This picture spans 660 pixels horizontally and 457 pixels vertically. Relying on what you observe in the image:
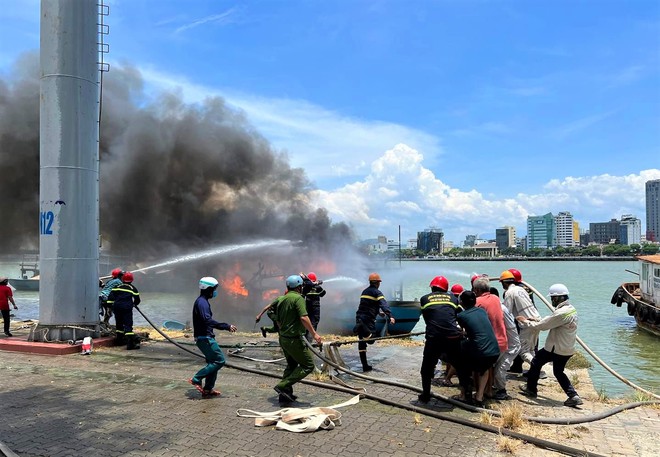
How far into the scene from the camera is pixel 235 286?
2341 cm

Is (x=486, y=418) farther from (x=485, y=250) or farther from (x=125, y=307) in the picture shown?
(x=485, y=250)

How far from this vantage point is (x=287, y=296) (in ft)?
22.2

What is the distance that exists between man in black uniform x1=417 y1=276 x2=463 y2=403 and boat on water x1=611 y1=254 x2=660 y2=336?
19.8 m

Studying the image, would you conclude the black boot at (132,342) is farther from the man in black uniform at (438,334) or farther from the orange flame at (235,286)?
the orange flame at (235,286)

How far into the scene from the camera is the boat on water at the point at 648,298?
73.9 ft

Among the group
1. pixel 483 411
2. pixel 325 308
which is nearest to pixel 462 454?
pixel 483 411

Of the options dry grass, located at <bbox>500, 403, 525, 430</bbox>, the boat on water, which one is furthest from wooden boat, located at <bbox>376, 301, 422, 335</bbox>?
the boat on water

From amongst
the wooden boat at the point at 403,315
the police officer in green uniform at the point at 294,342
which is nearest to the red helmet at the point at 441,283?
the police officer in green uniform at the point at 294,342

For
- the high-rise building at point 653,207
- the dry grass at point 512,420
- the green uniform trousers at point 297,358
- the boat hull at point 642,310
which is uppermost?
the high-rise building at point 653,207

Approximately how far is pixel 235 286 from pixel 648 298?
65.8 feet

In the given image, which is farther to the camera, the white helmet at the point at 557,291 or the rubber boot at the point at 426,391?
the white helmet at the point at 557,291

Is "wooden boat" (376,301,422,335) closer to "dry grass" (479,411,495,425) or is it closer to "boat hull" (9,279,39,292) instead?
"dry grass" (479,411,495,425)

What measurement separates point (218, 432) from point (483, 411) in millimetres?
3245

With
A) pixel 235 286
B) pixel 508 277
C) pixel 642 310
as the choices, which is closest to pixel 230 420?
pixel 508 277
